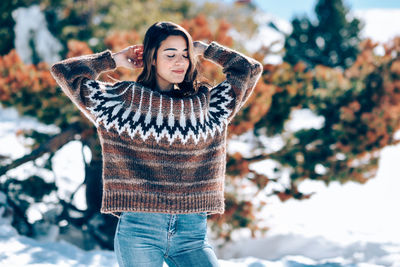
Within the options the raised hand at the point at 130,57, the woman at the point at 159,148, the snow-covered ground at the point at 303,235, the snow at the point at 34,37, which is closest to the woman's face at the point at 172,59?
the woman at the point at 159,148

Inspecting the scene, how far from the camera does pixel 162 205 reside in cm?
139

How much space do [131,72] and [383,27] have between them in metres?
30.2

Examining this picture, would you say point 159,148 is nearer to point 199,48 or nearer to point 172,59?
point 172,59

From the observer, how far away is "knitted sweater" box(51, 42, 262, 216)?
1420mm

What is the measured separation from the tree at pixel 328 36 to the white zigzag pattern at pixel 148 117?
1417 cm

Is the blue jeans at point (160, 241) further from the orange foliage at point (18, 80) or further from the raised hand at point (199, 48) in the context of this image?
the orange foliage at point (18, 80)

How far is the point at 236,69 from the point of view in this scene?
1742mm

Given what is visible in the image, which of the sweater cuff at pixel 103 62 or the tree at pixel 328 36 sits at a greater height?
the tree at pixel 328 36

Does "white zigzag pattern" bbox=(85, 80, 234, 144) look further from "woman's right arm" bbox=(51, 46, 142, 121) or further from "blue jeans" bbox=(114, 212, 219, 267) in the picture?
"blue jeans" bbox=(114, 212, 219, 267)

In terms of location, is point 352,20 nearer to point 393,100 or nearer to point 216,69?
point 393,100

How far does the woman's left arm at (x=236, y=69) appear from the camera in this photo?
5.46 ft

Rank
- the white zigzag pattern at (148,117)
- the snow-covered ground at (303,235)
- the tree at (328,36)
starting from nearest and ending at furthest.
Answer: the white zigzag pattern at (148,117), the snow-covered ground at (303,235), the tree at (328,36)

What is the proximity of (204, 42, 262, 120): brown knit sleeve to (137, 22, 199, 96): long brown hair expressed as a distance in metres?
0.14

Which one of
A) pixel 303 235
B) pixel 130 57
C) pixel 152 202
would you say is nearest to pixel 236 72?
pixel 130 57
